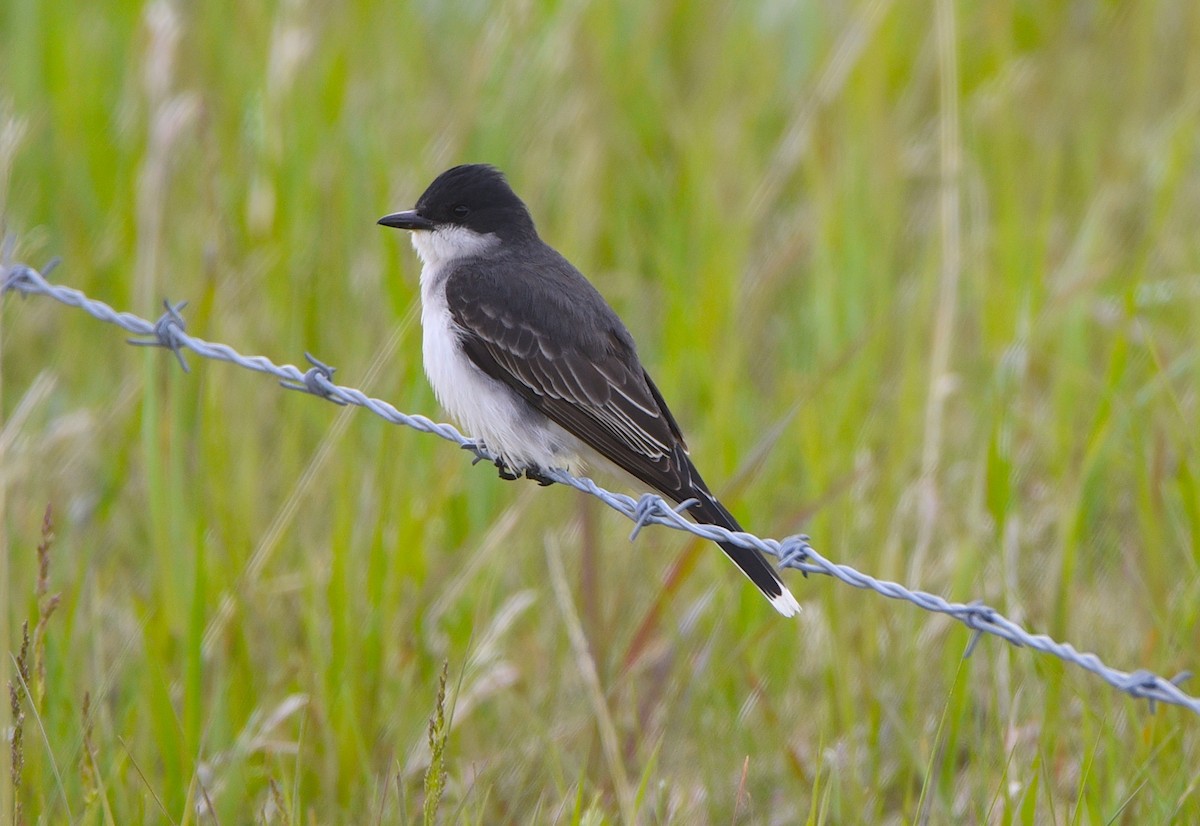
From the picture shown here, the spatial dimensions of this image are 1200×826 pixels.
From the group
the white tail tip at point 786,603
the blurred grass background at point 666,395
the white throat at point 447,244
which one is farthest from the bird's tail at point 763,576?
the white throat at point 447,244

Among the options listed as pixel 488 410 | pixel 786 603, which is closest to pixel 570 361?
pixel 488 410

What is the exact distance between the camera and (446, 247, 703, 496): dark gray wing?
3.86 m

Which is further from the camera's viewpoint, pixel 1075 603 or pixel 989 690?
pixel 1075 603

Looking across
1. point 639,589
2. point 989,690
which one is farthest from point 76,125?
point 989,690

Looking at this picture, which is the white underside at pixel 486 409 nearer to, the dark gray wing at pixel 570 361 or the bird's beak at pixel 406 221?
the dark gray wing at pixel 570 361

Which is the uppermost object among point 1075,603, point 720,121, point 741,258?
point 720,121

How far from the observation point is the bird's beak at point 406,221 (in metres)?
4.26

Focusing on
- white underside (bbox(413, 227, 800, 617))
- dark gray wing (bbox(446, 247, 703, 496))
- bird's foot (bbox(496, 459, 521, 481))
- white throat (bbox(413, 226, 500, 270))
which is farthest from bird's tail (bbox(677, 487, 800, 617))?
white throat (bbox(413, 226, 500, 270))


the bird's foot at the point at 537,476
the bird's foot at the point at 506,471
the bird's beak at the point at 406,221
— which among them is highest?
the bird's beak at the point at 406,221

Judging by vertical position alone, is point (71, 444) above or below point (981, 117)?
below

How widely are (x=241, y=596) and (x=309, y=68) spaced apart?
112 inches

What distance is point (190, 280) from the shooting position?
537 cm

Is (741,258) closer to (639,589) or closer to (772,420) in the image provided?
(772,420)

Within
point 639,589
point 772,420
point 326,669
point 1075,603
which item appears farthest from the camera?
point 772,420
